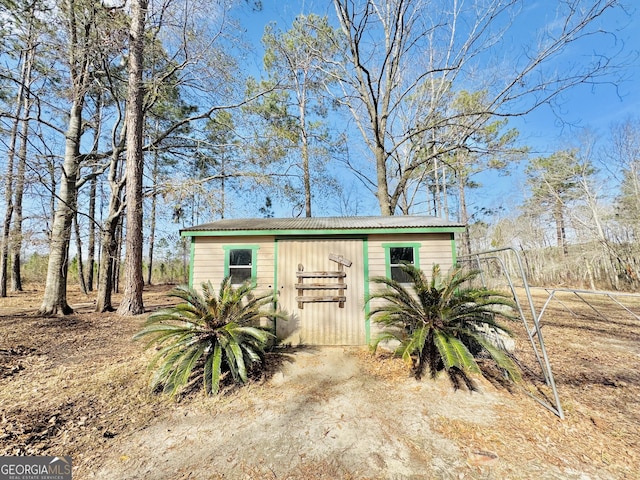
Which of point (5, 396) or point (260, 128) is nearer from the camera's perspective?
point (5, 396)

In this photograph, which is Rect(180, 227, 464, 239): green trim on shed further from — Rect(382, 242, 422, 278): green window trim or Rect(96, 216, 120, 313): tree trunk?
Rect(96, 216, 120, 313): tree trunk

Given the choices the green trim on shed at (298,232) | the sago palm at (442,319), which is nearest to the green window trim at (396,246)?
the green trim on shed at (298,232)

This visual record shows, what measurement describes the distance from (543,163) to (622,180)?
Answer: 3724 mm

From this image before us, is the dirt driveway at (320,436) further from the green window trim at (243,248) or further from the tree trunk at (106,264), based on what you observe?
the tree trunk at (106,264)

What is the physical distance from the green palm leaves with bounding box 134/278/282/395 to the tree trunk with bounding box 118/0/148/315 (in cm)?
385

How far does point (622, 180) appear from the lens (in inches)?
555

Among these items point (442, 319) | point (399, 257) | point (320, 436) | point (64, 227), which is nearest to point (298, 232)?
point (399, 257)

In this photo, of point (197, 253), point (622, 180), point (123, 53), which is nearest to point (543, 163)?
point (622, 180)

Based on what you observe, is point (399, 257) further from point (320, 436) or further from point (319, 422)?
point (320, 436)

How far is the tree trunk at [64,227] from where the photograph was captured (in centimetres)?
723

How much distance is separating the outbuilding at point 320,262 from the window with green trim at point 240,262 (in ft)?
0.07

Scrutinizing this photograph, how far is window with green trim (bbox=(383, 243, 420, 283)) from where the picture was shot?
538 centimetres

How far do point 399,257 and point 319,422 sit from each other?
137 inches

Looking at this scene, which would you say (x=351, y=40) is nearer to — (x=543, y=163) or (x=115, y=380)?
(x=115, y=380)
